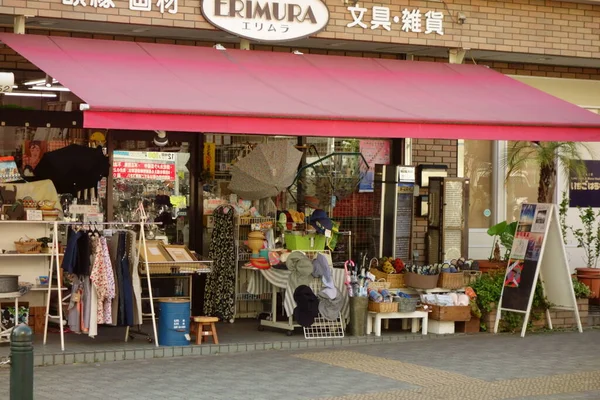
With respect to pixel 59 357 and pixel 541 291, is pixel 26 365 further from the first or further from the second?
pixel 541 291

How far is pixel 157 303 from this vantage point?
1495 centimetres

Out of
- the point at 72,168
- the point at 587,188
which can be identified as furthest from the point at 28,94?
the point at 587,188

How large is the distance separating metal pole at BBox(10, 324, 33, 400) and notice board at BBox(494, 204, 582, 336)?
27.6ft

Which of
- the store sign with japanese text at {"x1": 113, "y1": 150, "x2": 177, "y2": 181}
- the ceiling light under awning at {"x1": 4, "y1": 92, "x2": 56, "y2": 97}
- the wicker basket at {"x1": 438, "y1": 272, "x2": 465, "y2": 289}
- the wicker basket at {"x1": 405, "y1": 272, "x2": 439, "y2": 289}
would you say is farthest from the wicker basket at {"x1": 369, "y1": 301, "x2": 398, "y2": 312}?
the ceiling light under awning at {"x1": 4, "y1": 92, "x2": 56, "y2": 97}

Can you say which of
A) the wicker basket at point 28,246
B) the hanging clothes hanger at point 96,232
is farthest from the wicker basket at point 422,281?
the wicker basket at point 28,246

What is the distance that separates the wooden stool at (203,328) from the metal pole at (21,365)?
5.42 m

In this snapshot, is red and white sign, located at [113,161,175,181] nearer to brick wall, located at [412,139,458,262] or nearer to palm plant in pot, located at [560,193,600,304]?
brick wall, located at [412,139,458,262]

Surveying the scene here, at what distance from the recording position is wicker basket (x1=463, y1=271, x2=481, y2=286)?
50.8 feet

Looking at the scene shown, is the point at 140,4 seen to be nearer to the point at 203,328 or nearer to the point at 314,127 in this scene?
the point at 314,127

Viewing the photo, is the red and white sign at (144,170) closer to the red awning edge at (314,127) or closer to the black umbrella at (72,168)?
the black umbrella at (72,168)

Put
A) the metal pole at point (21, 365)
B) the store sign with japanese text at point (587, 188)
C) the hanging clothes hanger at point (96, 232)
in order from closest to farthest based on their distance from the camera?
the metal pole at point (21, 365) → the hanging clothes hanger at point (96, 232) → the store sign with japanese text at point (587, 188)

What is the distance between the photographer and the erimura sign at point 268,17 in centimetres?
1432

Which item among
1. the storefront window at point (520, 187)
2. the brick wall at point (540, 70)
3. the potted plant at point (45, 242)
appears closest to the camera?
the potted plant at point (45, 242)

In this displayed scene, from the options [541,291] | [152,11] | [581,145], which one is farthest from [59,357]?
[581,145]
